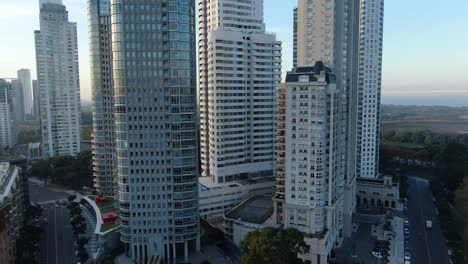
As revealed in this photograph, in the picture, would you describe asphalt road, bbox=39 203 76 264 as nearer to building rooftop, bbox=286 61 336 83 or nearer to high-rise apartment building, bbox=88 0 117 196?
high-rise apartment building, bbox=88 0 117 196

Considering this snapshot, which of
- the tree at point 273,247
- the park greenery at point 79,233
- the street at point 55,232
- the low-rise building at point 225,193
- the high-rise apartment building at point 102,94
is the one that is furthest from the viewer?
the high-rise apartment building at point 102,94

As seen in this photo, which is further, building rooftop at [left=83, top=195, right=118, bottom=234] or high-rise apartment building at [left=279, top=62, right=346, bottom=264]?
building rooftop at [left=83, top=195, right=118, bottom=234]

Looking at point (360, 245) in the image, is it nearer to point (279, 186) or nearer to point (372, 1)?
point (279, 186)

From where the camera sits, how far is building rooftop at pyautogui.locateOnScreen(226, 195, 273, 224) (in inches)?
2618

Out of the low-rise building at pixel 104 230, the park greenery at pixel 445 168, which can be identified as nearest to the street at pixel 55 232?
the low-rise building at pixel 104 230

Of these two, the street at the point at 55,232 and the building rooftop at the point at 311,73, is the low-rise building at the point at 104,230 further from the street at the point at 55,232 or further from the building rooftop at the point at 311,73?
the building rooftop at the point at 311,73

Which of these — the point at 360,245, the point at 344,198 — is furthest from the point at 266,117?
the point at 360,245

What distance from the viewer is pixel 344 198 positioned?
2768 inches

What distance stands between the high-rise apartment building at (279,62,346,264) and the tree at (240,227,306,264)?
20.1ft

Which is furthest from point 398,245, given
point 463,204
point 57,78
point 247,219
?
point 57,78

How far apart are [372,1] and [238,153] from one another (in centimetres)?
5115

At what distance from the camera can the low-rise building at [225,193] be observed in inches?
3014

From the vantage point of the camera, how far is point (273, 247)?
166ft

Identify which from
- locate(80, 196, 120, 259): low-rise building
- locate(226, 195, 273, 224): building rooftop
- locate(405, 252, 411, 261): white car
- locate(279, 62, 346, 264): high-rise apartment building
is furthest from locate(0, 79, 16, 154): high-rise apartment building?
locate(405, 252, 411, 261): white car
